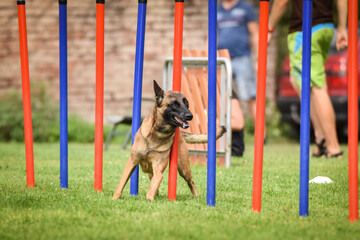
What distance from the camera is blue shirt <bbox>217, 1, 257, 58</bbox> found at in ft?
30.4

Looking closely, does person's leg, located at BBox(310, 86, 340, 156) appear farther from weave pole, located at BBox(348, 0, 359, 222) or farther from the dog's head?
weave pole, located at BBox(348, 0, 359, 222)

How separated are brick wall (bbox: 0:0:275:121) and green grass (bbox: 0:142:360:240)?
17.9 ft

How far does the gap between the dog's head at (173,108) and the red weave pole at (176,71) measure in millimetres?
123

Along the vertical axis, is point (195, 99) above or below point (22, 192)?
above

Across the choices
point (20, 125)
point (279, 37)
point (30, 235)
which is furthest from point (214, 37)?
point (279, 37)

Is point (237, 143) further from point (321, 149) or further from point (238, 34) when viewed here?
point (238, 34)

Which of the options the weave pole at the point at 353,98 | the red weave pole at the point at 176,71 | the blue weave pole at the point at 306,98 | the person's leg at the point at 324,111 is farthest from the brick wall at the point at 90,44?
the weave pole at the point at 353,98

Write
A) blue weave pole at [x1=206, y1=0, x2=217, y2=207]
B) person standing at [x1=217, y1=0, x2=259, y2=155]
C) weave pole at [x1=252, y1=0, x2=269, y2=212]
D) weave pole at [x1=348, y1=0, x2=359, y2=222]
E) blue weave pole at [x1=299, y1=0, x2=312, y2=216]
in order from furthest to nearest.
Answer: person standing at [x1=217, y1=0, x2=259, y2=155] → blue weave pole at [x1=206, y1=0, x2=217, y2=207] → weave pole at [x1=252, y1=0, x2=269, y2=212] → blue weave pole at [x1=299, y1=0, x2=312, y2=216] → weave pole at [x1=348, y1=0, x2=359, y2=222]

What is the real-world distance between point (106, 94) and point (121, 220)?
809 cm

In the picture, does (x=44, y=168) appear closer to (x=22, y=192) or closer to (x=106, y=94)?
(x=22, y=192)

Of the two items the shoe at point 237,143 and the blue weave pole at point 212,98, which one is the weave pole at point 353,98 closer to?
the blue weave pole at point 212,98

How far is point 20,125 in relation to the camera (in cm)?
1053

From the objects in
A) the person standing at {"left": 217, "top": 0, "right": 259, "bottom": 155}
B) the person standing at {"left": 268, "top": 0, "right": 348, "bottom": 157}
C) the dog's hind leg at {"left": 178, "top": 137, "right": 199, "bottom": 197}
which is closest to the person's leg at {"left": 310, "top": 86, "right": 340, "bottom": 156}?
the person standing at {"left": 268, "top": 0, "right": 348, "bottom": 157}

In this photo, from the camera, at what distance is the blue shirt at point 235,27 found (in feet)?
30.4
